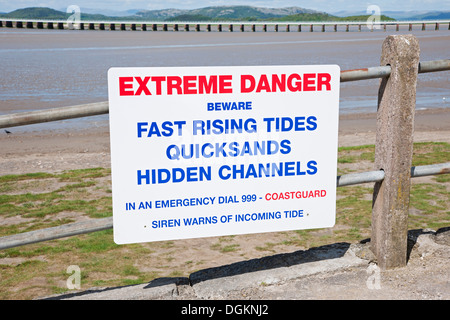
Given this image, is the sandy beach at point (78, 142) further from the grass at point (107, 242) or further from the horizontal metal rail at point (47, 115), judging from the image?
the horizontal metal rail at point (47, 115)

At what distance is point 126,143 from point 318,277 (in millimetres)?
1480

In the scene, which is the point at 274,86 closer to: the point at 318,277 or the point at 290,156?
the point at 290,156

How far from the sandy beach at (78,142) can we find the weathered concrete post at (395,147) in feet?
20.9

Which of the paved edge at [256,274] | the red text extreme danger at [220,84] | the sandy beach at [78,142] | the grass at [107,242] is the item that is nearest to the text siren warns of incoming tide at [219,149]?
the red text extreme danger at [220,84]

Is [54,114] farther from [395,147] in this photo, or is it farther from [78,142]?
[78,142]

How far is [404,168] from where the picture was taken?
349 cm

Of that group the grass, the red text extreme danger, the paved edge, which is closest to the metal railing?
the red text extreme danger

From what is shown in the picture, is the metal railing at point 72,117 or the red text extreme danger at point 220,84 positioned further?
the red text extreme danger at point 220,84

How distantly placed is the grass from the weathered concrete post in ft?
5.15

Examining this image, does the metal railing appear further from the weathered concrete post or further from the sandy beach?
the sandy beach

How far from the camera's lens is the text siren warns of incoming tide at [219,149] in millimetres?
3191

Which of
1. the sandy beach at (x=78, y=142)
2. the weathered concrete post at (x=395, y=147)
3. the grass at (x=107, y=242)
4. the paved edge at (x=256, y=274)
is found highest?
the weathered concrete post at (x=395, y=147)

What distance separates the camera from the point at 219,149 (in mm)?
3336

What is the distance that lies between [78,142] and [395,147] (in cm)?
995
